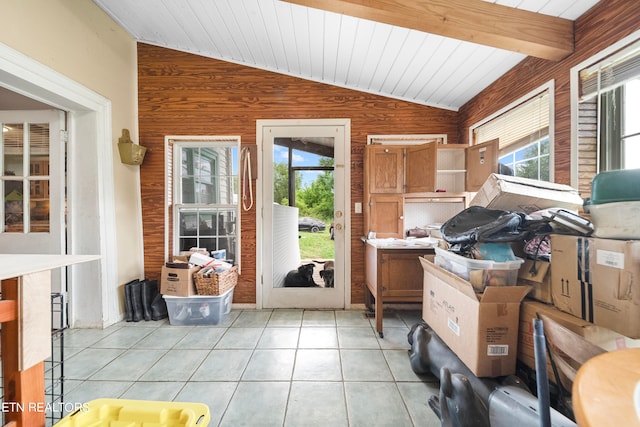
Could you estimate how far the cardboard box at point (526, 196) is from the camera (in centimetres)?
144

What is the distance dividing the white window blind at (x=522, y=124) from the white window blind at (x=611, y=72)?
24 centimetres

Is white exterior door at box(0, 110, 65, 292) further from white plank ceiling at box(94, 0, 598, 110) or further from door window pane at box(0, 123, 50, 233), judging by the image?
white plank ceiling at box(94, 0, 598, 110)

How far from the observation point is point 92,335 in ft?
7.58

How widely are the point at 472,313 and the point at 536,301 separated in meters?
0.35

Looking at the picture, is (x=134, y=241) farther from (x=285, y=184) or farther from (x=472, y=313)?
(x=472, y=313)

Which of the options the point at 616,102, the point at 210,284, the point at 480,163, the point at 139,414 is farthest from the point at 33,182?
the point at 616,102

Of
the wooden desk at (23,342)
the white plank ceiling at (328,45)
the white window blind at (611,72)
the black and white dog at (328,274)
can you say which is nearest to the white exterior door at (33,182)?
the white plank ceiling at (328,45)

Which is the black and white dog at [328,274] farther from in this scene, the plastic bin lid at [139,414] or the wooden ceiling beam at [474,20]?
the wooden ceiling beam at [474,20]

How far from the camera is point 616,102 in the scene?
1512 mm

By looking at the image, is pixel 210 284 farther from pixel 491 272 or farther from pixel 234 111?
pixel 491 272

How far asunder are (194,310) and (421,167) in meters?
2.71

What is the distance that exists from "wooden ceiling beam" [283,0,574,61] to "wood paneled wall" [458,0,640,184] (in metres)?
0.09

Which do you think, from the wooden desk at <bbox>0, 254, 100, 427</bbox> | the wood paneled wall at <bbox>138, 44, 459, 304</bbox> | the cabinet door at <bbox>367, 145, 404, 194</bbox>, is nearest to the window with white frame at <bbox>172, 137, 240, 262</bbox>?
the wood paneled wall at <bbox>138, 44, 459, 304</bbox>

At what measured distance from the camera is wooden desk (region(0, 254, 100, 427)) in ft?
2.87
